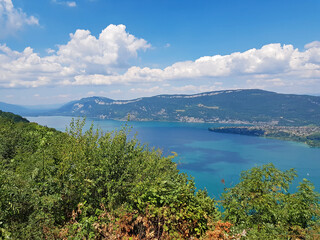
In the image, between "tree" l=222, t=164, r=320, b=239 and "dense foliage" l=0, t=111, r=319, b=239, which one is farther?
"tree" l=222, t=164, r=320, b=239

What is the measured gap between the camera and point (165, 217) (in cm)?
808

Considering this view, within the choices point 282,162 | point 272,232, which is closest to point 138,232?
point 272,232

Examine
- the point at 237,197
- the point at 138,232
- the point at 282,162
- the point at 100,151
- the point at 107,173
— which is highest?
the point at 100,151

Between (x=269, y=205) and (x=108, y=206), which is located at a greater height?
(x=108, y=206)

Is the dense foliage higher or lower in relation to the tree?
higher

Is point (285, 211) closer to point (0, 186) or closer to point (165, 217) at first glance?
point (165, 217)

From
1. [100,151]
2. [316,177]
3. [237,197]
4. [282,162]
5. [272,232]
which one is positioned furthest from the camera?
[282,162]

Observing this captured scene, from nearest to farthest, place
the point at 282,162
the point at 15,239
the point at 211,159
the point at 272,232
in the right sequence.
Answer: the point at 15,239 < the point at 272,232 < the point at 282,162 < the point at 211,159

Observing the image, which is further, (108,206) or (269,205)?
(269,205)

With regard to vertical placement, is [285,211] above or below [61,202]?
below

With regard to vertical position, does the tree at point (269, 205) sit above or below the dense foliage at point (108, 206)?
below

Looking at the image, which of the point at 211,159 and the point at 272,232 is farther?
the point at 211,159

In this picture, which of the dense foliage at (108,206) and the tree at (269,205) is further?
the tree at (269,205)

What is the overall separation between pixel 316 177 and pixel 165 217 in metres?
134
